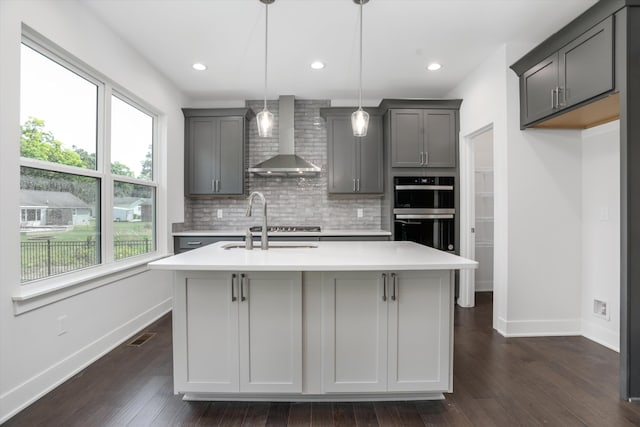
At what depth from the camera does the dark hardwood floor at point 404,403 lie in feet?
6.07

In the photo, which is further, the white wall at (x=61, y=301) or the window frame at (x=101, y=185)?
the window frame at (x=101, y=185)

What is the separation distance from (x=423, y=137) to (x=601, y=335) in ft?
8.69

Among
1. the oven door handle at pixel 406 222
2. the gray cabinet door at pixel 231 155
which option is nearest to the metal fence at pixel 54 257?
the gray cabinet door at pixel 231 155

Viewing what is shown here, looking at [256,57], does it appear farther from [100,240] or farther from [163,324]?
[163,324]

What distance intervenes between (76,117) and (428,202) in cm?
363

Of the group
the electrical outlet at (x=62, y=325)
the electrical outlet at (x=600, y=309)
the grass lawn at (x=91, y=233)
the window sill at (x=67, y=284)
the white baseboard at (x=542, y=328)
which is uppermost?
the grass lawn at (x=91, y=233)

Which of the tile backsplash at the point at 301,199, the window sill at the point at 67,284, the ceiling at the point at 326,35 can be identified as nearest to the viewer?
the window sill at the point at 67,284

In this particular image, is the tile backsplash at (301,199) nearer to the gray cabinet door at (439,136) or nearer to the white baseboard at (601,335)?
the gray cabinet door at (439,136)

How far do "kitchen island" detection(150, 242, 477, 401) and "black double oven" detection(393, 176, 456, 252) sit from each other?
7.11 ft

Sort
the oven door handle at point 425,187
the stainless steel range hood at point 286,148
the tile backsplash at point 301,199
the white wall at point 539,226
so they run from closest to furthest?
Result: 1. the white wall at point 539,226
2. the oven door handle at point 425,187
3. the stainless steel range hood at point 286,148
4. the tile backsplash at point 301,199

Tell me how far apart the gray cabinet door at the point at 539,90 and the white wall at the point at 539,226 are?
10cm

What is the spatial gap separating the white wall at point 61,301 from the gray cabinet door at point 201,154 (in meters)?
0.76

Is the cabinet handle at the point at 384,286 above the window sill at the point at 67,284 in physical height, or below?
above

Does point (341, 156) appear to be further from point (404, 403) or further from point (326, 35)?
point (404, 403)
